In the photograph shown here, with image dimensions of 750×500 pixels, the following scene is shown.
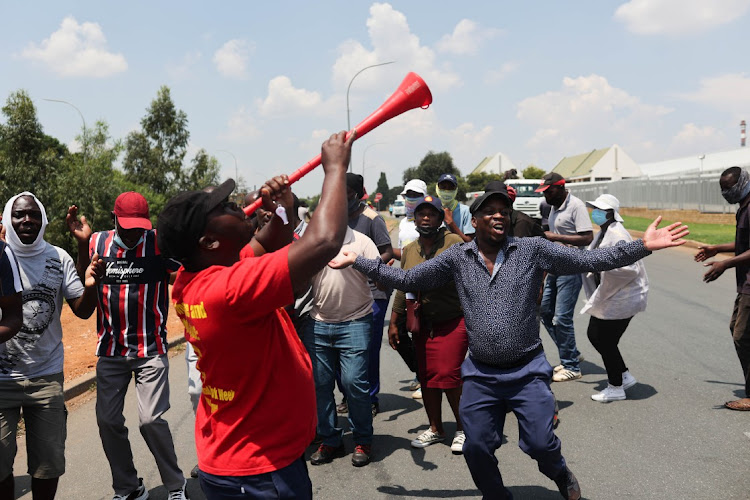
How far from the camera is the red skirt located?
4812 millimetres

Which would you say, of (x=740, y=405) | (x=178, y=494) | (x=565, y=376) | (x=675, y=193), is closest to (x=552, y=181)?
(x=565, y=376)

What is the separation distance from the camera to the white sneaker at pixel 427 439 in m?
5.01

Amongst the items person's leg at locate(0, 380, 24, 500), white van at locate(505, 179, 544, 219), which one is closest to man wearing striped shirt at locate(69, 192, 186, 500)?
person's leg at locate(0, 380, 24, 500)

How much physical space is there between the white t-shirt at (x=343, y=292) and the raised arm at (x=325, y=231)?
2.84 metres

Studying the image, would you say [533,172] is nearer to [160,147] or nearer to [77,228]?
[160,147]

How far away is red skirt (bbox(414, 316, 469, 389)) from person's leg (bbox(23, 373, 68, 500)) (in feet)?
8.32

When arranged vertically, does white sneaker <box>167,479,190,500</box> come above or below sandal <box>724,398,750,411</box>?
above

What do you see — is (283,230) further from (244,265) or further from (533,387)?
(533,387)

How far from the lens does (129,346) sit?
406 cm

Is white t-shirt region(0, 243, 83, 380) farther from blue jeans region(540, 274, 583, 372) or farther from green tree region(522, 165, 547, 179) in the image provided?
green tree region(522, 165, 547, 179)

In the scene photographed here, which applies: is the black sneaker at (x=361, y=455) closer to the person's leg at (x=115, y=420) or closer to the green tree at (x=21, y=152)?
the person's leg at (x=115, y=420)

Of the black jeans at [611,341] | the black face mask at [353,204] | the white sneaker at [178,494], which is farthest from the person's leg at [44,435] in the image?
the black jeans at [611,341]

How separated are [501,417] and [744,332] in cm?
303

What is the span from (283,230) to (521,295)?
152 centimetres
